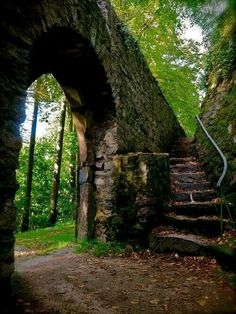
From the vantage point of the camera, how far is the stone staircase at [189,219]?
5332mm

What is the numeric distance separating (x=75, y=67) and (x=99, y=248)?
331 centimetres

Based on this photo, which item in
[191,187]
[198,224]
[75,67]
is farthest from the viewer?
[191,187]

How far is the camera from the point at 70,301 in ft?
11.5

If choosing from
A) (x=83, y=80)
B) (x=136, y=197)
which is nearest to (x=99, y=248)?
(x=136, y=197)

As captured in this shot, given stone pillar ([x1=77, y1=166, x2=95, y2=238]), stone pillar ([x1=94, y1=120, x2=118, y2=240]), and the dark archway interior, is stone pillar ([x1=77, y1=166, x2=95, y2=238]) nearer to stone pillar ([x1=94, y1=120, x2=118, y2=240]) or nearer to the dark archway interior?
stone pillar ([x1=94, y1=120, x2=118, y2=240])

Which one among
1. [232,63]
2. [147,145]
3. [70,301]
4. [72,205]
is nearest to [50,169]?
[72,205]

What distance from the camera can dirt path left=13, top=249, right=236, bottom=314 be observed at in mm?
3326

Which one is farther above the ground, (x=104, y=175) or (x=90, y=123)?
(x=90, y=123)

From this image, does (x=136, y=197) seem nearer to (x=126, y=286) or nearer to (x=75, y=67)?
(x=126, y=286)

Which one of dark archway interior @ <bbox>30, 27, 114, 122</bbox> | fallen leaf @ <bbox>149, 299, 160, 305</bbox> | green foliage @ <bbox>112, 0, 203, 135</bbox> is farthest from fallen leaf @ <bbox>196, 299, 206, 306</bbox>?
green foliage @ <bbox>112, 0, 203, 135</bbox>

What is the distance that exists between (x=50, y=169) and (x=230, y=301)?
A: 18.4 m

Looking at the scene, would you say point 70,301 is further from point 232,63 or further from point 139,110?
point 232,63

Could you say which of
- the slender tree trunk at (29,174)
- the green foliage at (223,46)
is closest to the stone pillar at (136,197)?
the green foliage at (223,46)

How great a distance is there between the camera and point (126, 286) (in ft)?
13.1
